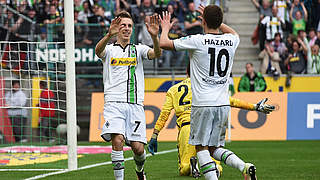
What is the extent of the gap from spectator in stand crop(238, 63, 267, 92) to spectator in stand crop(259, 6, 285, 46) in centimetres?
260

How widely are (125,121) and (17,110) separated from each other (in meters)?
9.79

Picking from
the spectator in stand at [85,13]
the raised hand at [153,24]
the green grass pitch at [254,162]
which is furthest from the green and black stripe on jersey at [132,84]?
the spectator in stand at [85,13]

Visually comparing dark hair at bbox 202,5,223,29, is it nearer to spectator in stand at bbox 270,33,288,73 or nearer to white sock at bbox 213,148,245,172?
Result: white sock at bbox 213,148,245,172

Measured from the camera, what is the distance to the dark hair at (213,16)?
7.43 m

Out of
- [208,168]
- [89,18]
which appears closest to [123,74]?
[208,168]

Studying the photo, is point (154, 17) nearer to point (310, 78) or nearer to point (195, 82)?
point (195, 82)

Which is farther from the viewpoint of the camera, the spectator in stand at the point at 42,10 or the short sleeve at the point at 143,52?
the spectator in stand at the point at 42,10

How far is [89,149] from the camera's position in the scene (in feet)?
51.0

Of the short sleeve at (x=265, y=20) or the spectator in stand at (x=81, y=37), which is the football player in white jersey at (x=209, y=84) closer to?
the spectator in stand at (x=81, y=37)

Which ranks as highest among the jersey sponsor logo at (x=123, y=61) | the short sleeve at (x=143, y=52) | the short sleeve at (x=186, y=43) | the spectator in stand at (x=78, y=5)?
the spectator in stand at (x=78, y=5)

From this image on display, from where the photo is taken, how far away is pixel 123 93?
849 centimetres

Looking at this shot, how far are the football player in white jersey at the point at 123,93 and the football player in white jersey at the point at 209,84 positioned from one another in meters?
0.93

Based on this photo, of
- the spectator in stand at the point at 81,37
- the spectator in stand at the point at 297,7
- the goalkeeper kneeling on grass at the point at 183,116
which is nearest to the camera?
the goalkeeper kneeling on grass at the point at 183,116

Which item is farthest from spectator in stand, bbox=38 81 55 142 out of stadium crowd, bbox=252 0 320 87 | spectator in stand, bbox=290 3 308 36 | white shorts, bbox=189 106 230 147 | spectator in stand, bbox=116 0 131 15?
white shorts, bbox=189 106 230 147
